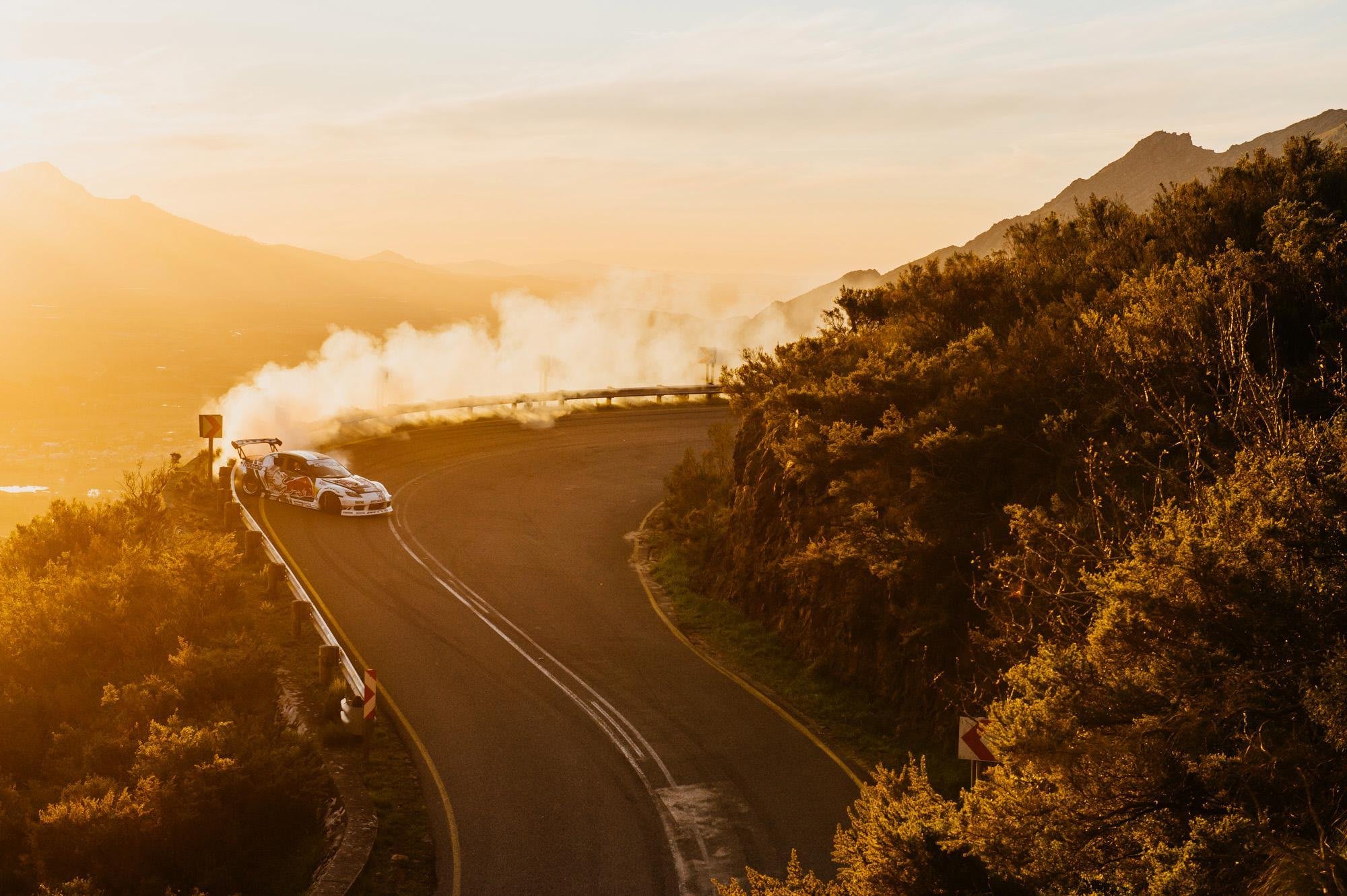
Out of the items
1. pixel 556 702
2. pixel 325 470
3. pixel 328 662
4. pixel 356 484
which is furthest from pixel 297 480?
pixel 556 702

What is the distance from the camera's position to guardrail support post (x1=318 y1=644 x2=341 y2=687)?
1791cm

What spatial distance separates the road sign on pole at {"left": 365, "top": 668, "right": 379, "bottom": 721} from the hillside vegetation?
822 cm

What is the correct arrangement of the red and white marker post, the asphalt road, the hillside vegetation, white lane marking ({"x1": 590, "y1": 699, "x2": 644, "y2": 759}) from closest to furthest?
the hillside vegetation
the asphalt road
the red and white marker post
white lane marking ({"x1": 590, "y1": 699, "x2": 644, "y2": 759})

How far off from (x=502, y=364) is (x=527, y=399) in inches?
1456

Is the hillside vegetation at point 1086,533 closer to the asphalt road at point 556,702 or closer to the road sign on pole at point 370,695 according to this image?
the asphalt road at point 556,702

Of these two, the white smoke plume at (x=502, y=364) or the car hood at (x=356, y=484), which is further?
the white smoke plume at (x=502, y=364)

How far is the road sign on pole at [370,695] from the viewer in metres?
16.1

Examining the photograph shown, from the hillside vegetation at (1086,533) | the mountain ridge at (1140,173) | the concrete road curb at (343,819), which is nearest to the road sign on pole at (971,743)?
the hillside vegetation at (1086,533)

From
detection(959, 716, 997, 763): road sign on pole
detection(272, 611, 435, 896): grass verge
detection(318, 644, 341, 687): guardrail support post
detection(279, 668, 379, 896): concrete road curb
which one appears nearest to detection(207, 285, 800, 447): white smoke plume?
detection(318, 644, 341, 687): guardrail support post

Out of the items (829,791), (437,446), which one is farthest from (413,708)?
(437,446)

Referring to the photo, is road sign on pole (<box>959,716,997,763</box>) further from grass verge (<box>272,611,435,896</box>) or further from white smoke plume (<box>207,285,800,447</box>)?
white smoke plume (<box>207,285,800,447</box>)

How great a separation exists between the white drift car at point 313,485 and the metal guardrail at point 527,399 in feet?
26.4

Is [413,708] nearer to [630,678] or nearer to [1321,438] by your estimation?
[630,678]

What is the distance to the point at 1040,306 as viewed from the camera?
22.1 metres
